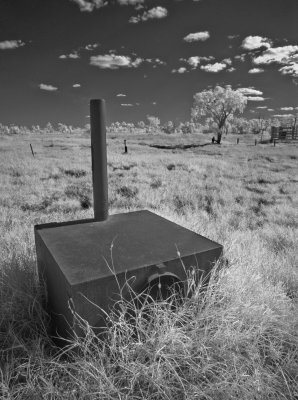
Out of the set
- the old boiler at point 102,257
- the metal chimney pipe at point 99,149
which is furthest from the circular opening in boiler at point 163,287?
the metal chimney pipe at point 99,149

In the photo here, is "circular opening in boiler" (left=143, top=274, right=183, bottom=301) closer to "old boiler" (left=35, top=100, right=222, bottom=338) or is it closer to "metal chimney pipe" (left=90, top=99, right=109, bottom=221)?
"old boiler" (left=35, top=100, right=222, bottom=338)

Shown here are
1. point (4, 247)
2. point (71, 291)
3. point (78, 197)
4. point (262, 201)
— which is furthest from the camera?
point (262, 201)

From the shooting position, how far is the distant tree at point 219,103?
4550cm

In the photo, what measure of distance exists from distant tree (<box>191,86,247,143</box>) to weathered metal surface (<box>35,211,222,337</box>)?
4379 centimetres

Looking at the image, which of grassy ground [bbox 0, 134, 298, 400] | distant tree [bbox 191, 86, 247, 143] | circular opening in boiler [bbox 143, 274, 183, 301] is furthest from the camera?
distant tree [bbox 191, 86, 247, 143]

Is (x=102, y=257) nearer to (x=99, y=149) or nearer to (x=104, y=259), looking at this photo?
(x=104, y=259)

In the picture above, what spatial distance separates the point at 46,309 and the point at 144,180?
808cm

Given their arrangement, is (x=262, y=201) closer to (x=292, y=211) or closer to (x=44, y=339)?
(x=292, y=211)

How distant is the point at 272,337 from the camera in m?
2.57

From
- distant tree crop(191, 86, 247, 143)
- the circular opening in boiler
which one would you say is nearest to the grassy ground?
the circular opening in boiler

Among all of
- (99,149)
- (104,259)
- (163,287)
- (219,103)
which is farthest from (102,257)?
(219,103)

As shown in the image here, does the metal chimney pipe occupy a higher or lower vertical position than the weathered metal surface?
higher

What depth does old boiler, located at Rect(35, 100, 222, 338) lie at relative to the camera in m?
2.04

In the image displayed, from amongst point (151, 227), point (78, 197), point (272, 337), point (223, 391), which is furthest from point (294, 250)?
point (78, 197)
